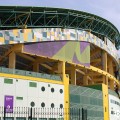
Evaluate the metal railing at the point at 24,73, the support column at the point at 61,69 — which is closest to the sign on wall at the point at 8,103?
the metal railing at the point at 24,73

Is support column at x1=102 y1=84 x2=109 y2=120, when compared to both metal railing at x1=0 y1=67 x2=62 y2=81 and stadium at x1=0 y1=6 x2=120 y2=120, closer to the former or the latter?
stadium at x1=0 y1=6 x2=120 y2=120

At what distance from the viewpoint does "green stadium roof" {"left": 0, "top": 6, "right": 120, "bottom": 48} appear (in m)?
65.6

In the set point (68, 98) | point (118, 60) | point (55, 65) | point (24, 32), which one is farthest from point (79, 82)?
point (24, 32)

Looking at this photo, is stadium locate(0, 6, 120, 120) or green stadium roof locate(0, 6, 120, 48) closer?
stadium locate(0, 6, 120, 120)

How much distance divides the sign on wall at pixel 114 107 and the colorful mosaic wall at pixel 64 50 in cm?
1514

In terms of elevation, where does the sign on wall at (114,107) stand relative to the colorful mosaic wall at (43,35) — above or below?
below

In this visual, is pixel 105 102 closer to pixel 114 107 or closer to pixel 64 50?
pixel 114 107

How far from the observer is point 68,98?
215ft

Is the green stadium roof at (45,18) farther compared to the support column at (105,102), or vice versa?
the support column at (105,102)

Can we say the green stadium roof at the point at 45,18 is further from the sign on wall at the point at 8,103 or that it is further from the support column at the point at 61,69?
the sign on wall at the point at 8,103

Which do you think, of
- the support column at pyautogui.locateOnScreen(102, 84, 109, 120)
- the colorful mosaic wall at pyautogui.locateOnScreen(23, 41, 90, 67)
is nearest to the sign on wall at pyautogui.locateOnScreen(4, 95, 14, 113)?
the colorful mosaic wall at pyautogui.locateOnScreen(23, 41, 90, 67)

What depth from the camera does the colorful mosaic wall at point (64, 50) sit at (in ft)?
203

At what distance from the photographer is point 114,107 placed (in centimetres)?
8612

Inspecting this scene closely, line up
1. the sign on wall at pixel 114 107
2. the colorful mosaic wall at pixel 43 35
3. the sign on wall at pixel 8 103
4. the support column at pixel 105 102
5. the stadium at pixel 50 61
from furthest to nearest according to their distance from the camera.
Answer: the sign on wall at pixel 114 107
the support column at pixel 105 102
the colorful mosaic wall at pixel 43 35
the stadium at pixel 50 61
the sign on wall at pixel 8 103
